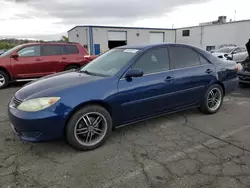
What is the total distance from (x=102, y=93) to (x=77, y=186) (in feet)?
4.23

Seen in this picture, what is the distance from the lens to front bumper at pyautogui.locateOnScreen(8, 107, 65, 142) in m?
2.74

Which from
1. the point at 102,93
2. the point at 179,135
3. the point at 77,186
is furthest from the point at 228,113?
the point at 77,186

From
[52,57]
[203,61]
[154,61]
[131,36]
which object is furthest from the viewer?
[131,36]

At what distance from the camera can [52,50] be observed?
840cm

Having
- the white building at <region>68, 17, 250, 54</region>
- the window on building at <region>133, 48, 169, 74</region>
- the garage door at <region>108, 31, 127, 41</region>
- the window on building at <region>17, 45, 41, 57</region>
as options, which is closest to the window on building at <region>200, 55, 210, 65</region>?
the window on building at <region>133, 48, 169, 74</region>

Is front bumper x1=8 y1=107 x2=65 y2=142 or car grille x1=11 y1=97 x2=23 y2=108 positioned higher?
car grille x1=11 y1=97 x2=23 y2=108

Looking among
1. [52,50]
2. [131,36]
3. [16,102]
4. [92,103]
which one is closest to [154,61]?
[92,103]

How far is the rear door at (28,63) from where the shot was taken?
7.73 metres

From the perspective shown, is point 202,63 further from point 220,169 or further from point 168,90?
point 220,169

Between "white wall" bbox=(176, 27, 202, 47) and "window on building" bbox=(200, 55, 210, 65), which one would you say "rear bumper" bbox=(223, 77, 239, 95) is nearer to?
"window on building" bbox=(200, 55, 210, 65)

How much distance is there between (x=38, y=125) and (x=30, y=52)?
6.13 meters

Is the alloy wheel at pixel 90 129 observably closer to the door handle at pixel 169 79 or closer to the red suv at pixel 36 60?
the door handle at pixel 169 79

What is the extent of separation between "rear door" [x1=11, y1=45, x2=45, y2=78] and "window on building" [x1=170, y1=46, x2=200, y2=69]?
5795 millimetres

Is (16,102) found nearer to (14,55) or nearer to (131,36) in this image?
(14,55)
